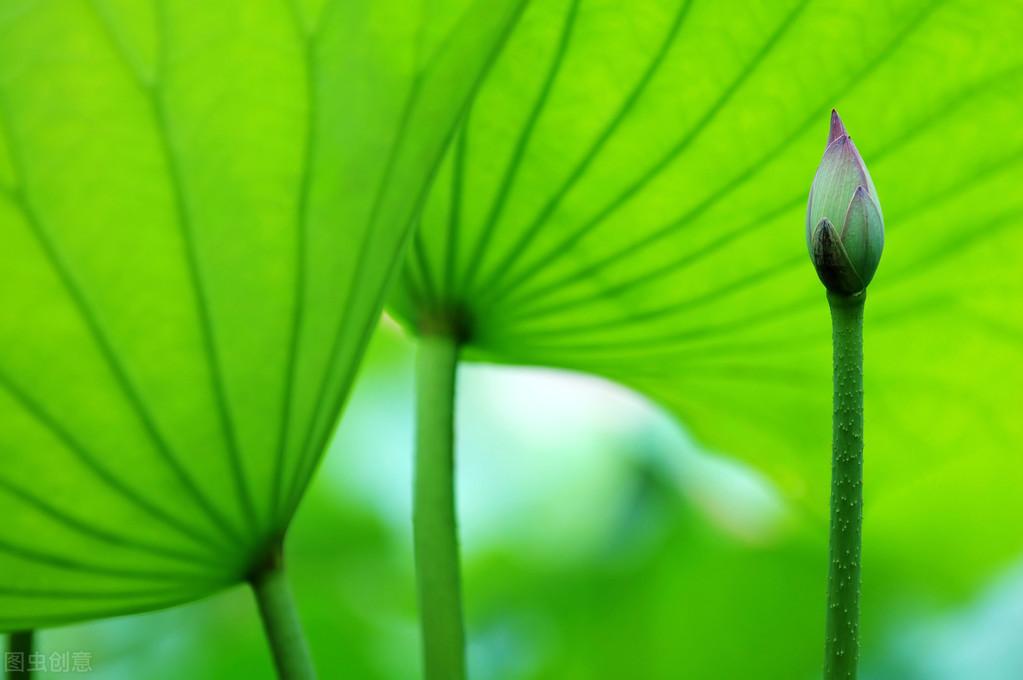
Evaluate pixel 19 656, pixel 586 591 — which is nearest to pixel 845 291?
pixel 19 656

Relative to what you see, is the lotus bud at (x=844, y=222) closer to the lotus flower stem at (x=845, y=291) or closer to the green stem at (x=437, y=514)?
the lotus flower stem at (x=845, y=291)

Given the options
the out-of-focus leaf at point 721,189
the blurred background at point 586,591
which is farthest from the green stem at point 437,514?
the blurred background at point 586,591

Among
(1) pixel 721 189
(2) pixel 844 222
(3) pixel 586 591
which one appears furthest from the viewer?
(3) pixel 586 591

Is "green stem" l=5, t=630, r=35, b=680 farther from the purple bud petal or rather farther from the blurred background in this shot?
the blurred background

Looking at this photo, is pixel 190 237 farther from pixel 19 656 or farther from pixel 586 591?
pixel 586 591

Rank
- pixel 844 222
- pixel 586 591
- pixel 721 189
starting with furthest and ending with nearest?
pixel 586 591
pixel 721 189
pixel 844 222

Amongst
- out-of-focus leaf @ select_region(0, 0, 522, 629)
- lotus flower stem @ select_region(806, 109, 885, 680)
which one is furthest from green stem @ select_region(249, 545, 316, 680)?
lotus flower stem @ select_region(806, 109, 885, 680)

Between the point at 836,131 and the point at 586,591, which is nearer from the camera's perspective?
the point at 836,131
